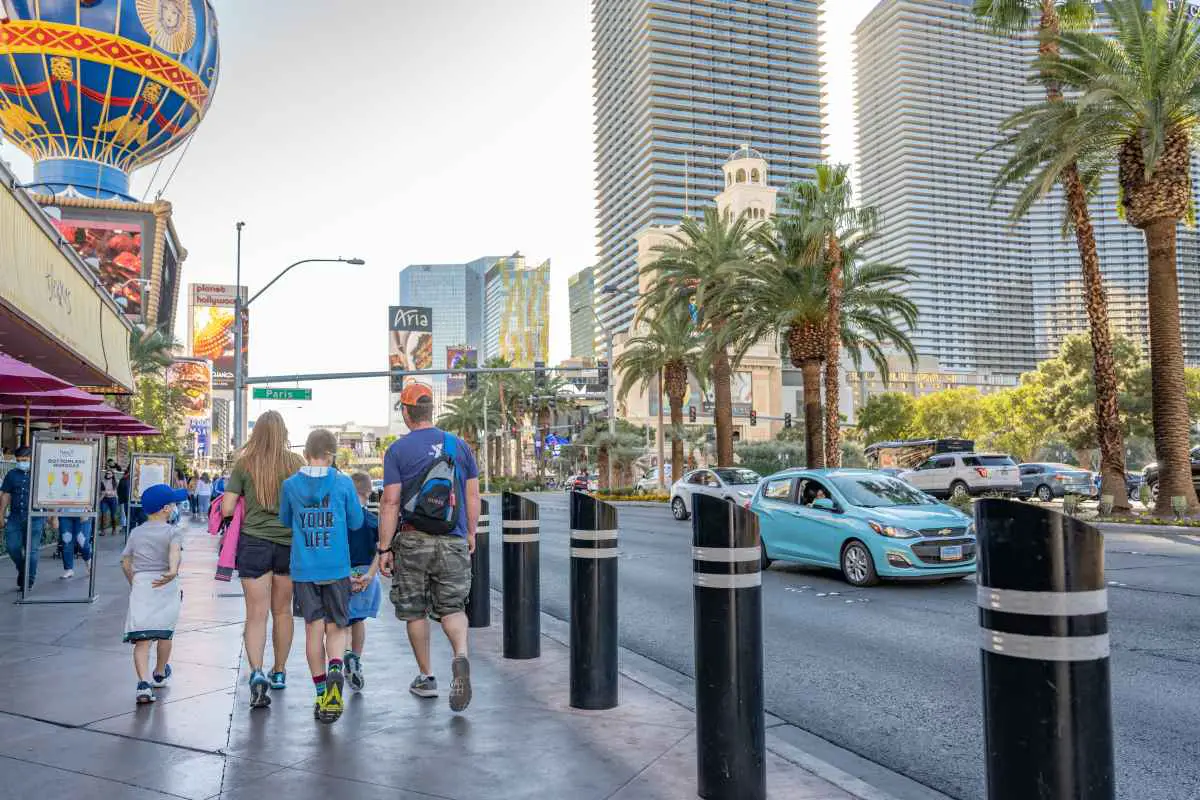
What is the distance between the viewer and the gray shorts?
19.2 feet

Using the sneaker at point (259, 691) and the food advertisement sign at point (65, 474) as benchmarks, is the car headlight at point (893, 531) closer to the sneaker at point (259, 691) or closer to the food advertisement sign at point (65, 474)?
the sneaker at point (259, 691)

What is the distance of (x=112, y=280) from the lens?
2386 inches

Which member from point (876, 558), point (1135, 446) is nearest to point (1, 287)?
point (876, 558)

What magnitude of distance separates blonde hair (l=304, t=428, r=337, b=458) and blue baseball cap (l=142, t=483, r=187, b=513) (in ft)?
3.25

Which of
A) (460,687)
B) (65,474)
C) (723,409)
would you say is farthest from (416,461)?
(723,409)

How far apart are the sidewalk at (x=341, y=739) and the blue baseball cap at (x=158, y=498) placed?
1.21m

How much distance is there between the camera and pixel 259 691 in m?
Answer: 5.91

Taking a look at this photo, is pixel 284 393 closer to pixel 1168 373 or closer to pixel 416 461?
pixel 1168 373

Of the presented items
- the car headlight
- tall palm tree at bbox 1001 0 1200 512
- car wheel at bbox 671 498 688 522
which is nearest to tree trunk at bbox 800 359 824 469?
car wheel at bbox 671 498 688 522

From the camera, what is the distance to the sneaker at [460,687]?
5629 mm

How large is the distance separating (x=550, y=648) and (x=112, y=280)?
61143 mm

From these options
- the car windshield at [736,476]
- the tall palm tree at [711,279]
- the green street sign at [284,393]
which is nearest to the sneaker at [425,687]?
the car windshield at [736,476]

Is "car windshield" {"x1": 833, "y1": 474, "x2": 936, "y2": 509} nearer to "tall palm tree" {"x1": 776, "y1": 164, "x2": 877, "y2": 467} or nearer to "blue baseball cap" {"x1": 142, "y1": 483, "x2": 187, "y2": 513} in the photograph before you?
"blue baseball cap" {"x1": 142, "y1": 483, "x2": 187, "y2": 513}

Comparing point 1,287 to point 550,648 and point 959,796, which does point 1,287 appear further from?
point 959,796
